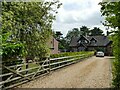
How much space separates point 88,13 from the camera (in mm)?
9383

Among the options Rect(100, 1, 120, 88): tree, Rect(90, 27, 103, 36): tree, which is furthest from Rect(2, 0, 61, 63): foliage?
Rect(90, 27, 103, 36): tree

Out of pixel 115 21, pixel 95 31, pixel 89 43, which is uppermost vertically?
pixel 95 31

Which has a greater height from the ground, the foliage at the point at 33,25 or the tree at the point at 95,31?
the tree at the point at 95,31

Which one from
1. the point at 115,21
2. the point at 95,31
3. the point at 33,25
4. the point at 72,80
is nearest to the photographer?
the point at 115,21

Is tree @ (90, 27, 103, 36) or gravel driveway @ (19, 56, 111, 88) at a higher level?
tree @ (90, 27, 103, 36)

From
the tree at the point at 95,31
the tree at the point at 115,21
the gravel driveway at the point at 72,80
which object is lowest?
the gravel driveway at the point at 72,80

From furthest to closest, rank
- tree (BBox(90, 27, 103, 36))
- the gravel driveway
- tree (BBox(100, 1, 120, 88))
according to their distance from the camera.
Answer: tree (BBox(90, 27, 103, 36)) → the gravel driveway → tree (BBox(100, 1, 120, 88))

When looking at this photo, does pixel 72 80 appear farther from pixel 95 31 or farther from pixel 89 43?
pixel 95 31

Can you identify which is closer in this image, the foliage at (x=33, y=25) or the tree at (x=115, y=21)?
the tree at (x=115, y=21)

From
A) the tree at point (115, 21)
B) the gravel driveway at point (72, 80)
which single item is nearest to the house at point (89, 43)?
the gravel driveway at point (72, 80)

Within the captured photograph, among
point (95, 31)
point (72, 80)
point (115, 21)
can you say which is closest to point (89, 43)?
point (95, 31)

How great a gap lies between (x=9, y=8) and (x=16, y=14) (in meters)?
1.20

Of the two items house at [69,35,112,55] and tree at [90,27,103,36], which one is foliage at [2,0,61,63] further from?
tree at [90,27,103,36]

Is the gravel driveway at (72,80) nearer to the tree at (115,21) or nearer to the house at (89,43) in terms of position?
the tree at (115,21)
